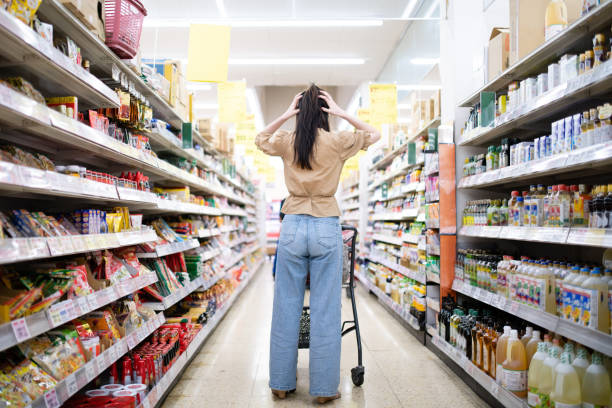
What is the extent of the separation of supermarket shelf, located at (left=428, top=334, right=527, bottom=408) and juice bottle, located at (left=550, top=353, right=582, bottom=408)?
0.21 meters

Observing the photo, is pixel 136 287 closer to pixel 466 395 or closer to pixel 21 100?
pixel 21 100

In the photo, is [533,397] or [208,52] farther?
[208,52]

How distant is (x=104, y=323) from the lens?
2.26m

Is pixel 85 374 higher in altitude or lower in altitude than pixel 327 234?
lower

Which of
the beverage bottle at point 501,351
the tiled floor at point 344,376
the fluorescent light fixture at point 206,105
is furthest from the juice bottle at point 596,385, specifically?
the fluorescent light fixture at point 206,105

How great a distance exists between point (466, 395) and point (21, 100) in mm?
3041

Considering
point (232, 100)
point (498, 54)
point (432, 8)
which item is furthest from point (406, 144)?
point (232, 100)

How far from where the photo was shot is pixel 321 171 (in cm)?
280

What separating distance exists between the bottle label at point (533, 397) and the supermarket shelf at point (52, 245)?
7.59 feet

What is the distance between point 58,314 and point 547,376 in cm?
235

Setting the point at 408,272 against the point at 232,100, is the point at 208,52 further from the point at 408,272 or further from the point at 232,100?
the point at 408,272

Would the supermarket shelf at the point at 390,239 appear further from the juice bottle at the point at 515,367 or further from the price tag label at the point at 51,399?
the price tag label at the point at 51,399

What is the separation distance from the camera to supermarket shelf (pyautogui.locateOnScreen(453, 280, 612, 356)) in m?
1.88

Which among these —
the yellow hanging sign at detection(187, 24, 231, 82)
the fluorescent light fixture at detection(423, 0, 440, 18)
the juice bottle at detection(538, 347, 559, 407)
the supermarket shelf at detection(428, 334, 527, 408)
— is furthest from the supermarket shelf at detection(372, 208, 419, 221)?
the fluorescent light fixture at detection(423, 0, 440, 18)
